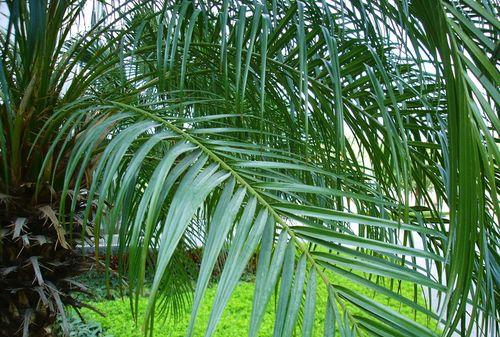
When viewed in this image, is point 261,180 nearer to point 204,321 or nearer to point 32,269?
point 32,269

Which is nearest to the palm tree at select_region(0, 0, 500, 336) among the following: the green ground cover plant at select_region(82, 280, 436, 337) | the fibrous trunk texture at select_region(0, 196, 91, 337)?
the fibrous trunk texture at select_region(0, 196, 91, 337)

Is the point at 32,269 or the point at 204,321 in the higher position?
the point at 32,269

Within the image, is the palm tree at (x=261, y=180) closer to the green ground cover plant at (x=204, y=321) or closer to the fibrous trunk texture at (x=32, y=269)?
the fibrous trunk texture at (x=32, y=269)

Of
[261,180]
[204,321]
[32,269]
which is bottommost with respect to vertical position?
[204,321]

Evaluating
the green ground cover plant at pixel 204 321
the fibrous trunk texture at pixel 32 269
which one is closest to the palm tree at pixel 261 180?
the fibrous trunk texture at pixel 32 269

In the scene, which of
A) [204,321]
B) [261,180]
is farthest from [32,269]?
[204,321]

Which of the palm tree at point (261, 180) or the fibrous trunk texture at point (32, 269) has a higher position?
the palm tree at point (261, 180)

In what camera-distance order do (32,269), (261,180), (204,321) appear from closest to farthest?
1. (261,180)
2. (32,269)
3. (204,321)

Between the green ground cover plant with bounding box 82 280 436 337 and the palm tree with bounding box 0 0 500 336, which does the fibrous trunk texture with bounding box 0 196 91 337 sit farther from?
the green ground cover plant with bounding box 82 280 436 337

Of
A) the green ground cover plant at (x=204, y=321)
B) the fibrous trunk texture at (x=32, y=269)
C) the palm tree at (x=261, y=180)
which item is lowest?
the green ground cover plant at (x=204, y=321)

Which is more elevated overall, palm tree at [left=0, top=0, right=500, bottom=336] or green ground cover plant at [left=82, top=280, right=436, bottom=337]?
palm tree at [left=0, top=0, right=500, bottom=336]

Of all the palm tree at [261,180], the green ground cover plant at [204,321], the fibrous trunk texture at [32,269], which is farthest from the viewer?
the green ground cover plant at [204,321]

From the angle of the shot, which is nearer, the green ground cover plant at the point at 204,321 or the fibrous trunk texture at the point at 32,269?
A: the fibrous trunk texture at the point at 32,269

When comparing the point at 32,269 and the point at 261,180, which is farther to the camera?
the point at 32,269
